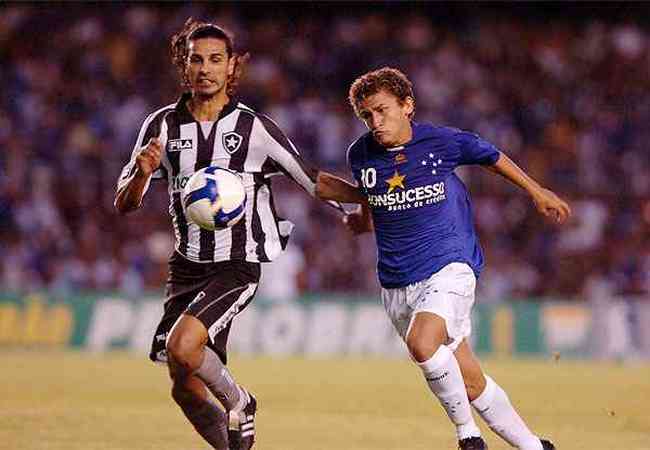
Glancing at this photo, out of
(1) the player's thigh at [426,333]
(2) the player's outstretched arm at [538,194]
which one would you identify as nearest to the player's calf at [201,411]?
(1) the player's thigh at [426,333]

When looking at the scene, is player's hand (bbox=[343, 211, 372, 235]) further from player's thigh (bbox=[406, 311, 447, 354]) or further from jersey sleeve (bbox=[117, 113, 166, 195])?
jersey sleeve (bbox=[117, 113, 166, 195])

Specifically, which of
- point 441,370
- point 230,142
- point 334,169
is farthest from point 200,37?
point 334,169

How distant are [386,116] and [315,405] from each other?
15.2 feet

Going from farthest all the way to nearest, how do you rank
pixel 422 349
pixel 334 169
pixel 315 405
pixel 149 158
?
pixel 334 169
pixel 315 405
pixel 149 158
pixel 422 349

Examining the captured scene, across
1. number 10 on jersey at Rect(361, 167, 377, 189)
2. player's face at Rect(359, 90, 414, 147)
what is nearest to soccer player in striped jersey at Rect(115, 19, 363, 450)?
number 10 on jersey at Rect(361, 167, 377, 189)

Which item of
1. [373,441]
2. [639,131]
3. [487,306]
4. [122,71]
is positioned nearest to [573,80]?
[639,131]

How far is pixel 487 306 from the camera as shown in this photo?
18469mm

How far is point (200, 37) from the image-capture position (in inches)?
289

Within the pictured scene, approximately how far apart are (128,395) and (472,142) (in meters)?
5.62

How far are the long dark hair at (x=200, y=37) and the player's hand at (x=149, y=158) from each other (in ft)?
2.12

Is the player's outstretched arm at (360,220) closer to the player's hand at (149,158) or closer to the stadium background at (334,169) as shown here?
the player's hand at (149,158)

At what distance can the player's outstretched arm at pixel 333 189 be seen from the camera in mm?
7523

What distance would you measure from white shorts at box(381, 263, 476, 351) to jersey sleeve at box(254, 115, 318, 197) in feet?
2.67

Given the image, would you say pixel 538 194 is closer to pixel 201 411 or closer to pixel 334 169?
pixel 201 411
